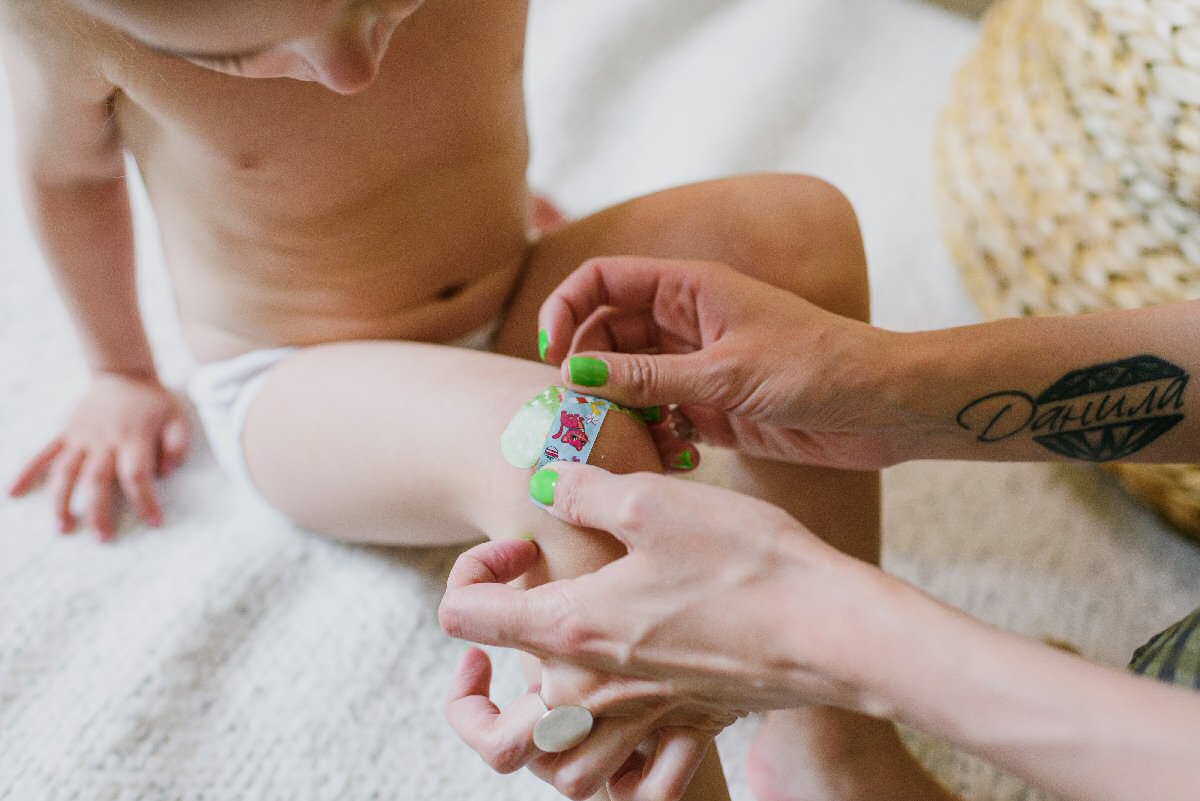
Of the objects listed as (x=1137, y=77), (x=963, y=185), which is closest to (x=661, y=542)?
(x=1137, y=77)

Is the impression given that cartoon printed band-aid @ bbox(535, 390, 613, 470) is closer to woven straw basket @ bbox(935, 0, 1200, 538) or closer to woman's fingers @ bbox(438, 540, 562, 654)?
woman's fingers @ bbox(438, 540, 562, 654)

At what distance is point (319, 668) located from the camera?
0.86 m

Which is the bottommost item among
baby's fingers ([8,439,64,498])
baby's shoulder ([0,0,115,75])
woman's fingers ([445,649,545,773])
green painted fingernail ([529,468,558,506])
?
baby's fingers ([8,439,64,498])

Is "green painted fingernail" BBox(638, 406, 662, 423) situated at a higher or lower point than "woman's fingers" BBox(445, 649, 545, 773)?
higher

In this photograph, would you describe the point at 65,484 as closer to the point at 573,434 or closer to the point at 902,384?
the point at 573,434

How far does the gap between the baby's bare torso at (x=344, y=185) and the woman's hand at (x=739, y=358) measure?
0.54ft

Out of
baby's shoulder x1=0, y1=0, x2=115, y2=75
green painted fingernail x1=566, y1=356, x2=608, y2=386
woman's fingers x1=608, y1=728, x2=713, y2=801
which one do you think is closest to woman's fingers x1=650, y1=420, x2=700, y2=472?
green painted fingernail x1=566, y1=356, x2=608, y2=386

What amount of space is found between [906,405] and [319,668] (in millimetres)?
552

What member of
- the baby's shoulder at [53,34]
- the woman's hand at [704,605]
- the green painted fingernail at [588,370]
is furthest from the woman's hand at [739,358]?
the baby's shoulder at [53,34]

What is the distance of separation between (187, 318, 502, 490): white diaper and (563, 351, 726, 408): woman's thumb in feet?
0.89

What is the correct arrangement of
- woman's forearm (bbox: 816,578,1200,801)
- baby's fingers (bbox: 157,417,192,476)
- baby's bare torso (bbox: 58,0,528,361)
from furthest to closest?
baby's fingers (bbox: 157,417,192,476)
baby's bare torso (bbox: 58,0,528,361)
woman's forearm (bbox: 816,578,1200,801)

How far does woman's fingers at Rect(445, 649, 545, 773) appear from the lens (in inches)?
23.9

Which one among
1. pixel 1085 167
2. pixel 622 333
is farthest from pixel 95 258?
pixel 1085 167

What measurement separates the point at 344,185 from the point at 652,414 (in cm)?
31
